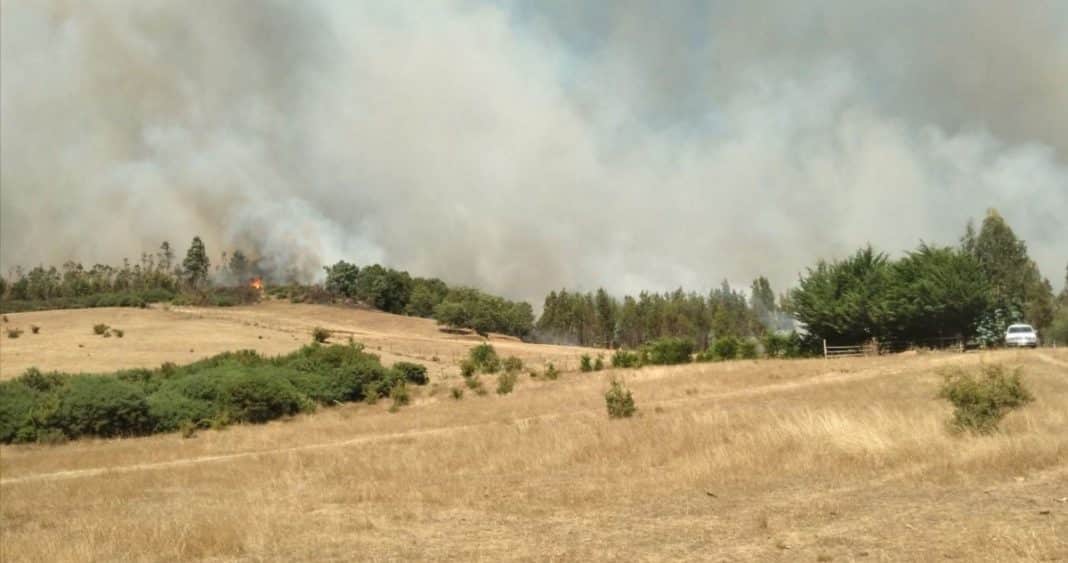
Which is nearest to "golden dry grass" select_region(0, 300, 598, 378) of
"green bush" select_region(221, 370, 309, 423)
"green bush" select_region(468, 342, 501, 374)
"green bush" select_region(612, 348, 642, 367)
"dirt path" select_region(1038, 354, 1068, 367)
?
"green bush" select_region(468, 342, 501, 374)

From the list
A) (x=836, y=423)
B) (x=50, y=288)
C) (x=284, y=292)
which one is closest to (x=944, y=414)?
(x=836, y=423)

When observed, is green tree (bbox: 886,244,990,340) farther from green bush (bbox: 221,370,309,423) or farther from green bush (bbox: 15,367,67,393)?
green bush (bbox: 15,367,67,393)

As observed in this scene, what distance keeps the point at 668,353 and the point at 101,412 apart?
44235 millimetres

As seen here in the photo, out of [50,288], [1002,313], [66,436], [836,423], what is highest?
[50,288]

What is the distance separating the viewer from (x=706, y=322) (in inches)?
6063

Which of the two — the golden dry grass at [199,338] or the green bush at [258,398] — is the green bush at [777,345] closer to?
the golden dry grass at [199,338]

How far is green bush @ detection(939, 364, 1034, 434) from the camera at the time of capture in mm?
16594

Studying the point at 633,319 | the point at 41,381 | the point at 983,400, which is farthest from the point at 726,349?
the point at 633,319

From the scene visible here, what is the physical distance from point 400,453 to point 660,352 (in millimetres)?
48030

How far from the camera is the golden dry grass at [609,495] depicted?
32.3ft

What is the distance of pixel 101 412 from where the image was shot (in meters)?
39.9

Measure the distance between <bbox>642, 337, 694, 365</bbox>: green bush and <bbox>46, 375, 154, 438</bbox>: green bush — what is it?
40.6m

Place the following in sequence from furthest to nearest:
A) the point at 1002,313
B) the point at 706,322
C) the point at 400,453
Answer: the point at 706,322
the point at 1002,313
the point at 400,453

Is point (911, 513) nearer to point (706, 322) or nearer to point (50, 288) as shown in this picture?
point (706, 322)
